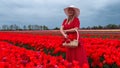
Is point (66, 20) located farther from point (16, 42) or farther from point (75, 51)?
point (16, 42)

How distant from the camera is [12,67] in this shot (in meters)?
4.39

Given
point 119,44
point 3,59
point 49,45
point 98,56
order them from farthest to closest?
point 119,44 → point 49,45 → point 98,56 → point 3,59

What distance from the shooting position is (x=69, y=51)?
839 cm

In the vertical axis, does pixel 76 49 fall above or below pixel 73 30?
below

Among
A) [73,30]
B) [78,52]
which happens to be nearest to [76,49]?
[78,52]

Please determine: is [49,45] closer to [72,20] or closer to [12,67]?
[72,20]

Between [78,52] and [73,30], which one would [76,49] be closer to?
[78,52]

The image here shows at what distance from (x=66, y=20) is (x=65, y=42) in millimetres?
598

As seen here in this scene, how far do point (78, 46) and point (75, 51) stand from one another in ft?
0.47

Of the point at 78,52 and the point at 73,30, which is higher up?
the point at 73,30

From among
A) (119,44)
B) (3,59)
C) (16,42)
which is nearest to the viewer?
(3,59)

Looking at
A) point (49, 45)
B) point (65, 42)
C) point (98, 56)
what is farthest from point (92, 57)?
point (49, 45)

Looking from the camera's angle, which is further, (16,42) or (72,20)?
(16,42)

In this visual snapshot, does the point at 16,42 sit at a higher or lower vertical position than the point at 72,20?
lower
